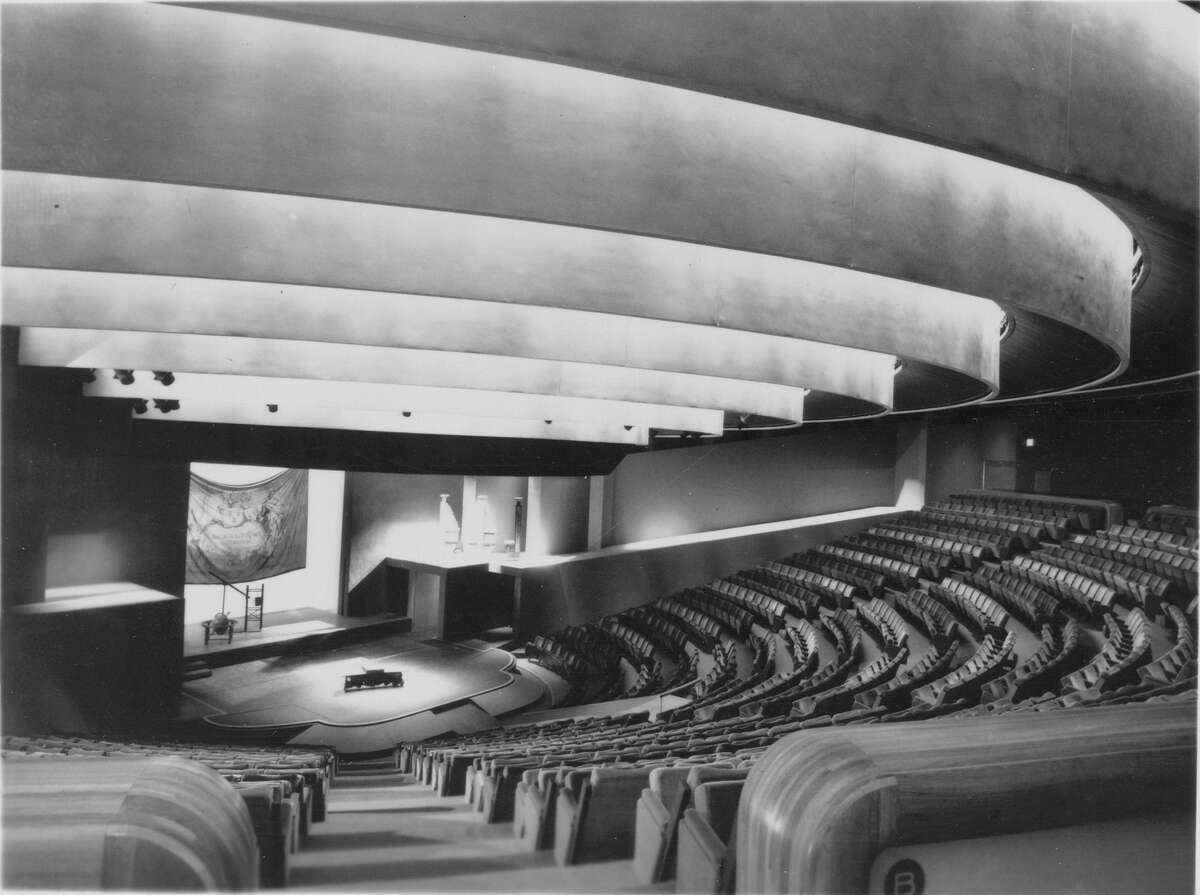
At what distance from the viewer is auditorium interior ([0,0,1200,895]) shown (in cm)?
139

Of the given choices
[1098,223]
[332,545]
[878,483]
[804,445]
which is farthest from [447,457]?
[878,483]

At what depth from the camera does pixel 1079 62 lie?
2.75m

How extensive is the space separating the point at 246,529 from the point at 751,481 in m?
13.3

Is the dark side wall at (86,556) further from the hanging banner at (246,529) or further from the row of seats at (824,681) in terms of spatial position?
the row of seats at (824,681)

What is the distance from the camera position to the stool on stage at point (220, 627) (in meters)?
16.4

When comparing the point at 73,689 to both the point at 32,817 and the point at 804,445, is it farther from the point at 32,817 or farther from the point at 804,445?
the point at 804,445

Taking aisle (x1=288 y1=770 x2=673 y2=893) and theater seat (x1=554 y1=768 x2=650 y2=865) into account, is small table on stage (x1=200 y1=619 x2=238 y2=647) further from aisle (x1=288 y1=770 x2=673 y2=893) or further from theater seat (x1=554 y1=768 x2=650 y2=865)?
theater seat (x1=554 y1=768 x2=650 y2=865)

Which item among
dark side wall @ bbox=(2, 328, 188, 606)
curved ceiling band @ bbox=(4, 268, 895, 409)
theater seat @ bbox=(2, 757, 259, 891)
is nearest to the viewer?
theater seat @ bbox=(2, 757, 259, 891)

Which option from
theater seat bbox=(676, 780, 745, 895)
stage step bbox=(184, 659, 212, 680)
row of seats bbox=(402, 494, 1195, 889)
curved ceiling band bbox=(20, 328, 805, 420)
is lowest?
stage step bbox=(184, 659, 212, 680)

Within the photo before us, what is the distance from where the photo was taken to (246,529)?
18109 mm

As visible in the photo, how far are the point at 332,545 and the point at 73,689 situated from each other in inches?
339

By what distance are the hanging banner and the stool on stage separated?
1155 millimetres

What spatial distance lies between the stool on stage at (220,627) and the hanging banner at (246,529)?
115cm

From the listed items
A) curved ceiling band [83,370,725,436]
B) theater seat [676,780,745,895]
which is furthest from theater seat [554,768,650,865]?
curved ceiling band [83,370,725,436]
